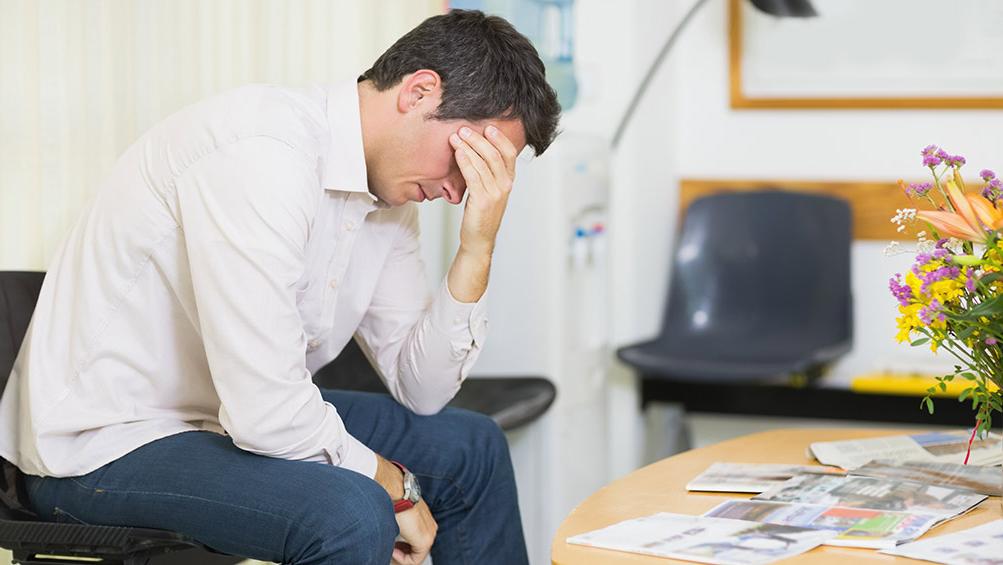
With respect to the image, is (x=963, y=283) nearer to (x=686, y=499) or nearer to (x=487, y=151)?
(x=686, y=499)

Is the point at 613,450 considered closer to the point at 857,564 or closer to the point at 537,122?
the point at 537,122

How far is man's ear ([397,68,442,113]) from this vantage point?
5.40 ft

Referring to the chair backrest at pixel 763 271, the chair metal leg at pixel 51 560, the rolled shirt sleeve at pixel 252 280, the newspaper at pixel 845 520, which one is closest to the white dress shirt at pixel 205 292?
the rolled shirt sleeve at pixel 252 280

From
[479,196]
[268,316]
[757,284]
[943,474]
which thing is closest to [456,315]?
[479,196]

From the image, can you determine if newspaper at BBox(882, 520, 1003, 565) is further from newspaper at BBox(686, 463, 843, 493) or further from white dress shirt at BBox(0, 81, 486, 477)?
white dress shirt at BBox(0, 81, 486, 477)

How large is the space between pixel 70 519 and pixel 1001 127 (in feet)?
8.87

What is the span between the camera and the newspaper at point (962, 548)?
1270 mm

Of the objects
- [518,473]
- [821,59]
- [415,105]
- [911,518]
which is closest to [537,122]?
[415,105]

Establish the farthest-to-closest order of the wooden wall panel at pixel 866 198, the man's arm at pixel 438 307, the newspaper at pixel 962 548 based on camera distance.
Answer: the wooden wall panel at pixel 866 198
the man's arm at pixel 438 307
the newspaper at pixel 962 548

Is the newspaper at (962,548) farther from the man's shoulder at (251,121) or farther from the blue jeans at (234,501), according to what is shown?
the man's shoulder at (251,121)

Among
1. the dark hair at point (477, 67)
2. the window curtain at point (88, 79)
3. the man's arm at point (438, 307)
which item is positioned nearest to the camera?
the dark hair at point (477, 67)

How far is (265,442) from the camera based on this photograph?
154 cm

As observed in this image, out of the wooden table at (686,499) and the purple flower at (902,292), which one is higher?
the purple flower at (902,292)

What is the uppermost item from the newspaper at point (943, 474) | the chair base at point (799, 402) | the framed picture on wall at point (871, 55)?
the framed picture on wall at point (871, 55)
